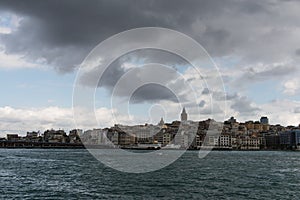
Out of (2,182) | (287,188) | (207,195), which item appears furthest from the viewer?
→ (2,182)

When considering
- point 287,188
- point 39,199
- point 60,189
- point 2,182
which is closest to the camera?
point 39,199

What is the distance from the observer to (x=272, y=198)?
41.0 m

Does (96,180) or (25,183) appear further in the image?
(96,180)

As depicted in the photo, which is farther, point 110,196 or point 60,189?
point 60,189

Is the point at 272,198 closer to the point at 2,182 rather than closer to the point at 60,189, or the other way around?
the point at 60,189

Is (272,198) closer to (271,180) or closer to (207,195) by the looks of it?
(207,195)

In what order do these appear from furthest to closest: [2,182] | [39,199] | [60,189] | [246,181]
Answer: [246,181]
[2,182]
[60,189]
[39,199]

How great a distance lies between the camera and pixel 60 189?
4528 centimetres

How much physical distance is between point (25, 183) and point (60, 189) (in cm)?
817

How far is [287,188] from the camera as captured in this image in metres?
48.7

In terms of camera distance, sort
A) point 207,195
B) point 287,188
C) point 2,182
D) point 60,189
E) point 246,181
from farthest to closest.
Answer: point 246,181 → point 2,182 → point 287,188 → point 60,189 → point 207,195

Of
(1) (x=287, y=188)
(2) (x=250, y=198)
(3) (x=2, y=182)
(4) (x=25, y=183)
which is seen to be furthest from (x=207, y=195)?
(3) (x=2, y=182)

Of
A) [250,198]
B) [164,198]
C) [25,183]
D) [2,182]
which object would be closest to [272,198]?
[250,198]

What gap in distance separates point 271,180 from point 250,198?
18.2 metres
